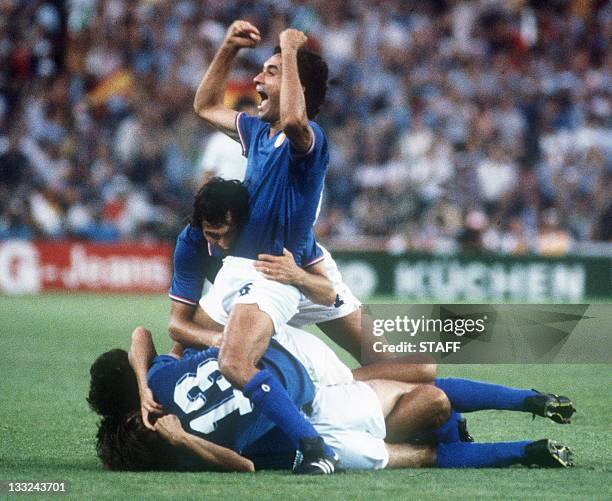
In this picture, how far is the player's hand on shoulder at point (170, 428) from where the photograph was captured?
496cm

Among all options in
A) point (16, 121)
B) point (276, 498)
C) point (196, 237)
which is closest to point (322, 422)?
point (276, 498)

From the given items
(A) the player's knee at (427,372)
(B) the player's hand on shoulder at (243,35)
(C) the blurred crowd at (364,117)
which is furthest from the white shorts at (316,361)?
(C) the blurred crowd at (364,117)

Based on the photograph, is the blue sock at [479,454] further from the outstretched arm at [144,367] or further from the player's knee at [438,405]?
the outstretched arm at [144,367]

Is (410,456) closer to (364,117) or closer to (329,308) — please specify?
(329,308)

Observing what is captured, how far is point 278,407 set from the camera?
16.0ft

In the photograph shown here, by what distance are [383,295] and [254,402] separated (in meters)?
10.8

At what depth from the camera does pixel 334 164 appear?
15.9 m

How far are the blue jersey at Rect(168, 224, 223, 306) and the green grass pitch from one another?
82 centimetres

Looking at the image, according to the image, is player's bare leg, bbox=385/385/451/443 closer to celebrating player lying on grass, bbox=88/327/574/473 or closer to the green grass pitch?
celebrating player lying on grass, bbox=88/327/574/473

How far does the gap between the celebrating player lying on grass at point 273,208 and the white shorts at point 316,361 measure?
0.14 metres

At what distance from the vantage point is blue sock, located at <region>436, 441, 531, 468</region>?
5168mm

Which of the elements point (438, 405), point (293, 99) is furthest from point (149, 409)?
point (293, 99)

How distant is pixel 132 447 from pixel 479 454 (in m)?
1.41

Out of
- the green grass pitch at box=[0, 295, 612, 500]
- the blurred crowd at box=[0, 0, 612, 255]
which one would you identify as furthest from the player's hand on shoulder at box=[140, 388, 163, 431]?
the blurred crowd at box=[0, 0, 612, 255]
